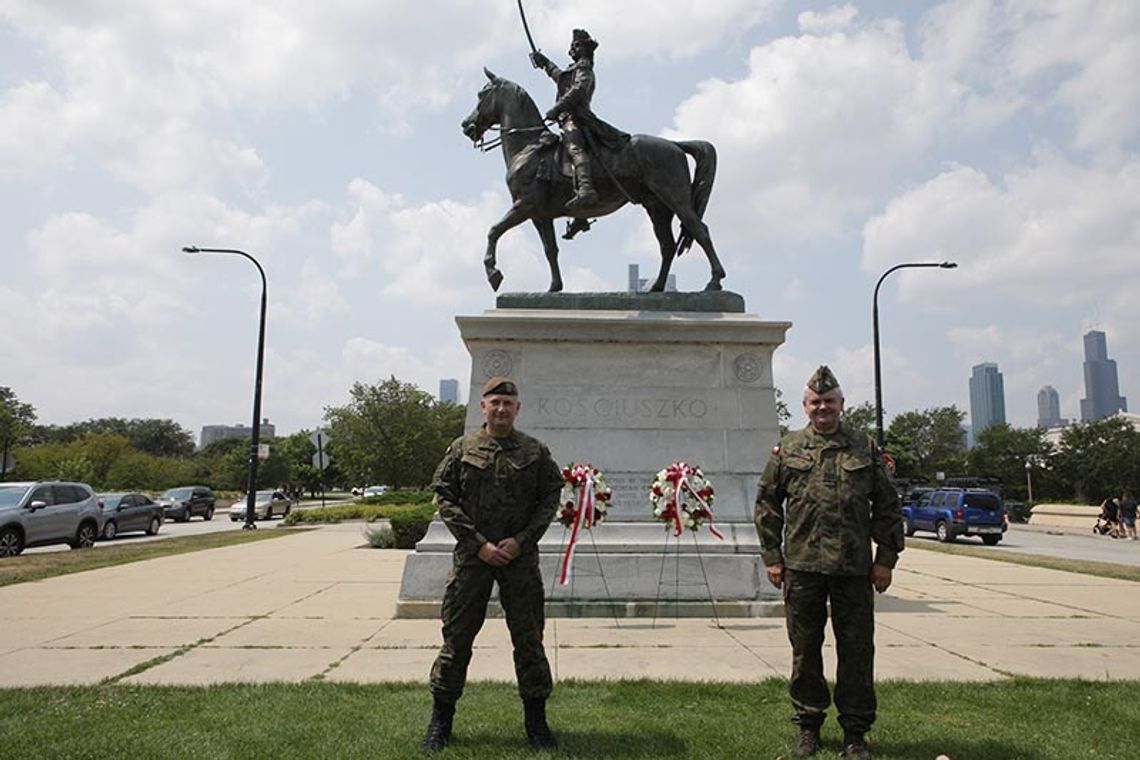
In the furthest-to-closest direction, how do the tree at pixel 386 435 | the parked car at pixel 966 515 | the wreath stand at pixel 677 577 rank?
1. the tree at pixel 386 435
2. the parked car at pixel 966 515
3. the wreath stand at pixel 677 577

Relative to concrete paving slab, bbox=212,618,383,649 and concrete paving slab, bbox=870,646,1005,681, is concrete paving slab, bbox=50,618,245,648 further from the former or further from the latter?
concrete paving slab, bbox=870,646,1005,681

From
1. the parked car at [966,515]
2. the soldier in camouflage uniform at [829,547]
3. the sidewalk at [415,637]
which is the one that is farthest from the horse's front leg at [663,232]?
the parked car at [966,515]

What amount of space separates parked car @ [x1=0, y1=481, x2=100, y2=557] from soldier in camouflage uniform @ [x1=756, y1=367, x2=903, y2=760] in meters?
18.8

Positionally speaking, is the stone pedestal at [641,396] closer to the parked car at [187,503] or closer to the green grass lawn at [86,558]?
the green grass lawn at [86,558]

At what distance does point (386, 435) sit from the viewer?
4609 centimetres

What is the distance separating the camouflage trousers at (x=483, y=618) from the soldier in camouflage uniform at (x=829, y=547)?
1.37m

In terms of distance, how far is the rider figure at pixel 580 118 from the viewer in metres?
10.1

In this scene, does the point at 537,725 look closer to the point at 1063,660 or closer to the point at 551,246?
the point at 1063,660

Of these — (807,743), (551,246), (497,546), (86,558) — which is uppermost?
(551,246)

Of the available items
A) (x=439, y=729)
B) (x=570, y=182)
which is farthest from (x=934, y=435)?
(x=439, y=729)

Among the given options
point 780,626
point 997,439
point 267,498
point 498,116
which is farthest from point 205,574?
point 997,439

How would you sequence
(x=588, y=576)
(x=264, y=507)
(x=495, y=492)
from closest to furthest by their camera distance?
(x=495, y=492) → (x=588, y=576) → (x=264, y=507)

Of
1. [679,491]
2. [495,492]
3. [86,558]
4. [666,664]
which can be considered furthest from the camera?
[86,558]

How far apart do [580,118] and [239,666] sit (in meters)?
7.17
